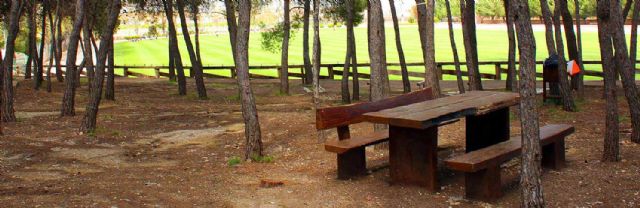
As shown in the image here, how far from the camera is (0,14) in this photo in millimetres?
24000

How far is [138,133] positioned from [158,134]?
39cm

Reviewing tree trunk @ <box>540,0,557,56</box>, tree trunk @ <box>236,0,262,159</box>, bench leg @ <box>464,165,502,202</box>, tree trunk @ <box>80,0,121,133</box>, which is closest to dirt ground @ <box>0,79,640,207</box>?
bench leg @ <box>464,165,502,202</box>

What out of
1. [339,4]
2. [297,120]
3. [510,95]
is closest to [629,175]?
[510,95]

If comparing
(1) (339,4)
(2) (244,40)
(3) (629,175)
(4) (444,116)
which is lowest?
(3) (629,175)

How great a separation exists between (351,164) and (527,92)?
2.77 meters

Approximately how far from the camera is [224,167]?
9.25m

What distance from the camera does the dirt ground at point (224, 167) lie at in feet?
22.7

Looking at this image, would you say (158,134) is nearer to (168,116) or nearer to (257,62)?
(168,116)

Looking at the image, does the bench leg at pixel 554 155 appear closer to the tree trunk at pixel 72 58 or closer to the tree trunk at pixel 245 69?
the tree trunk at pixel 245 69

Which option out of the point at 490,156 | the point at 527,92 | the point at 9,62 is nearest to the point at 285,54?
the point at 9,62

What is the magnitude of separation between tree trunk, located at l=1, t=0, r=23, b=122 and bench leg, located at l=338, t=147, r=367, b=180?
788cm

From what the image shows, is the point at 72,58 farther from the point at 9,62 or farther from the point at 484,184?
the point at 484,184

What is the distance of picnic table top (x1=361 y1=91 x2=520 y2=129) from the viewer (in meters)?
6.77

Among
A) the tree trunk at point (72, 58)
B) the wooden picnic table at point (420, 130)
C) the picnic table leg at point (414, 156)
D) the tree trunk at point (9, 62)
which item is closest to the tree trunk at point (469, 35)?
the wooden picnic table at point (420, 130)
